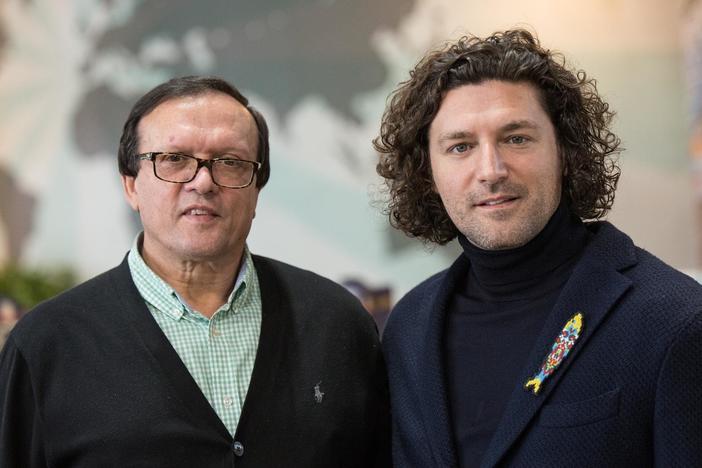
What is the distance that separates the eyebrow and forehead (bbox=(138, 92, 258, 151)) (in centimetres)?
50

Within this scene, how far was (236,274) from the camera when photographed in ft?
6.74

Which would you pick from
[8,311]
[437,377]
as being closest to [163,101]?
[437,377]

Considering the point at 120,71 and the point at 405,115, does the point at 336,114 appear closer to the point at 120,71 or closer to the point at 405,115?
the point at 120,71

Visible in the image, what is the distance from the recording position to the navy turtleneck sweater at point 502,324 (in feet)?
5.72

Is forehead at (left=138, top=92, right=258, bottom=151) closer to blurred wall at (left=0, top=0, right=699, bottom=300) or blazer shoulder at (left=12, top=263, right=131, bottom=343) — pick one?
blazer shoulder at (left=12, top=263, right=131, bottom=343)

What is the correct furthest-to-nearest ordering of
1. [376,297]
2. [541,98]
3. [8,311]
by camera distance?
[376,297], [8,311], [541,98]

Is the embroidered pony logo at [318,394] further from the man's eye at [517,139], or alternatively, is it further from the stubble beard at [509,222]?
the man's eye at [517,139]

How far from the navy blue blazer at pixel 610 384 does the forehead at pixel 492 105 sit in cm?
30

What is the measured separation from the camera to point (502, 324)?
182cm

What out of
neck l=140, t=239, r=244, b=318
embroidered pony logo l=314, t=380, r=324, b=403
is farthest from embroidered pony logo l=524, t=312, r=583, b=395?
neck l=140, t=239, r=244, b=318

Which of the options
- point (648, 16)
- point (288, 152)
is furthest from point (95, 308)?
point (648, 16)

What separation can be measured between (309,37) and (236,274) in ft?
10.6

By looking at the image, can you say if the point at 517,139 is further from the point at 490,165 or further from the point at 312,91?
the point at 312,91

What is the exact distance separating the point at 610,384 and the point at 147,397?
951mm
